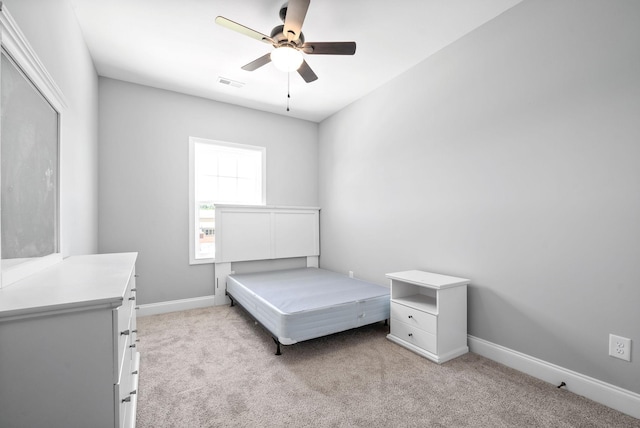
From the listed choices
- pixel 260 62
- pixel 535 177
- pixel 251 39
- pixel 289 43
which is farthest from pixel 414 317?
pixel 251 39

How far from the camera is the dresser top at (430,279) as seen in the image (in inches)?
90.0

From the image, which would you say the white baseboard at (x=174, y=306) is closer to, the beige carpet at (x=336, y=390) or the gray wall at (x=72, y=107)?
the beige carpet at (x=336, y=390)

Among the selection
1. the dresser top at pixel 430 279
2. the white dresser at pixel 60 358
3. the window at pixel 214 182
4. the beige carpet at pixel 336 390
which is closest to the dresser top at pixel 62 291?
the white dresser at pixel 60 358

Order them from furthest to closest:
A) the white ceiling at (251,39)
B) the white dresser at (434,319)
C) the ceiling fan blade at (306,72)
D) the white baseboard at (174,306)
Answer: the white baseboard at (174,306) → the ceiling fan blade at (306,72) → the white dresser at (434,319) → the white ceiling at (251,39)

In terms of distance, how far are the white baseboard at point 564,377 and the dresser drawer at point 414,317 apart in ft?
1.55

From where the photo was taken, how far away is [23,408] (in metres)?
0.85

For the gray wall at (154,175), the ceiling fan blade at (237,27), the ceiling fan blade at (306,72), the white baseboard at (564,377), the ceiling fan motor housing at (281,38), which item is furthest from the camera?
the gray wall at (154,175)

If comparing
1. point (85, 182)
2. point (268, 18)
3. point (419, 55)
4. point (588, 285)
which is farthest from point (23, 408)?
point (419, 55)

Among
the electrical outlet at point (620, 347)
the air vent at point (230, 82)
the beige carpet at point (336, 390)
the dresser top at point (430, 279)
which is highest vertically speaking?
the air vent at point (230, 82)

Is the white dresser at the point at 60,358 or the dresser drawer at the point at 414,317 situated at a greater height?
the white dresser at the point at 60,358

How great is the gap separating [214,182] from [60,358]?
3.24 metres

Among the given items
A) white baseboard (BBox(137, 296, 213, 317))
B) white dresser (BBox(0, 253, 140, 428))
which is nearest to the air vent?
white baseboard (BBox(137, 296, 213, 317))

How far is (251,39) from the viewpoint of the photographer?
253cm

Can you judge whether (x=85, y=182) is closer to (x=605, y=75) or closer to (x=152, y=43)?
(x=152, y=43)
